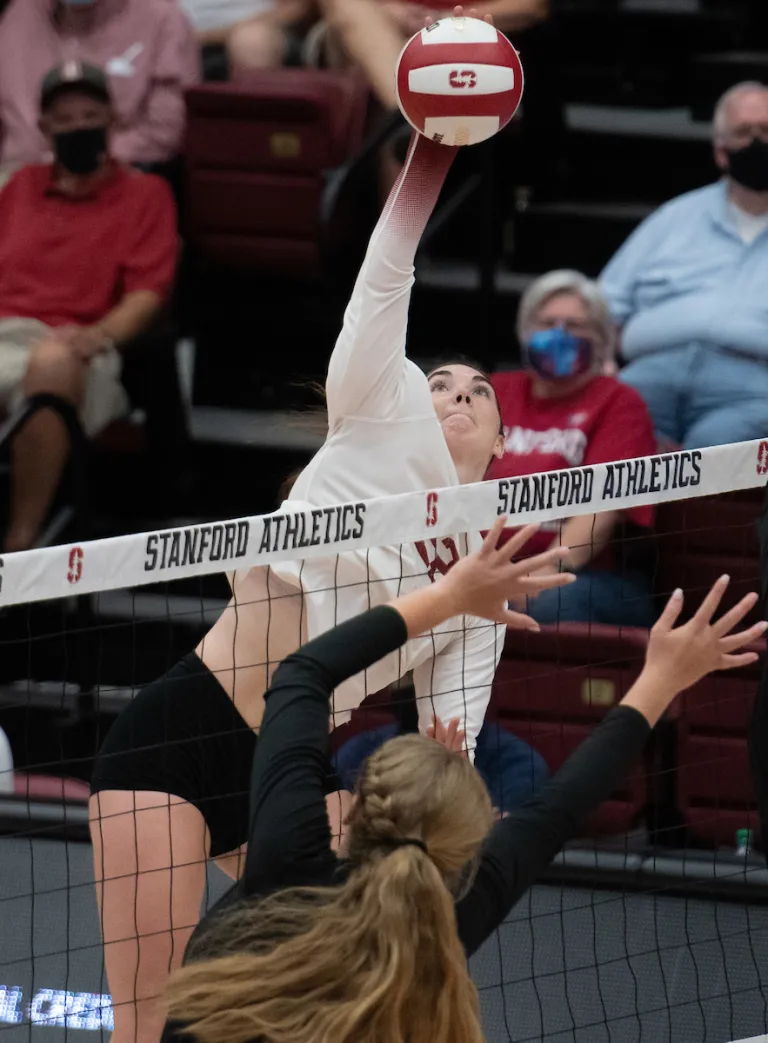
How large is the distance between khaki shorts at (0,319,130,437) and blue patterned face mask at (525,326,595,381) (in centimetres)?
147

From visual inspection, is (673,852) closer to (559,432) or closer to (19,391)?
(559,432)

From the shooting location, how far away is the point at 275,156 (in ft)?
19.8

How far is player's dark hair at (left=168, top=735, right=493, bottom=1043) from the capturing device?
199 centimetres

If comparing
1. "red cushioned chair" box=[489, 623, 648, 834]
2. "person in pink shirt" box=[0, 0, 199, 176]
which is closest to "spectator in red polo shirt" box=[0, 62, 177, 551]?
"person in pink shirt" box=[0, 0, 199, 176]

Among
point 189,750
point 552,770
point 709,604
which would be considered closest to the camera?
point 709,604

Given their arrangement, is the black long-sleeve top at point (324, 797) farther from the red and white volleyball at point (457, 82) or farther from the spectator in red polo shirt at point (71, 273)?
the spectator in red polo shirt at point (71, 273)

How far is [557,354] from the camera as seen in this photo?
4953 mm

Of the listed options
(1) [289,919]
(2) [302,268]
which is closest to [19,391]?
(2) [302,268]

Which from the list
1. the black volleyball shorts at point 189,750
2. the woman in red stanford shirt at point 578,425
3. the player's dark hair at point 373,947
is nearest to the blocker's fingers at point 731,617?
the player's dark hair at point 373,947

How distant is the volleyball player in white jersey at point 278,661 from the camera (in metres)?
2.91

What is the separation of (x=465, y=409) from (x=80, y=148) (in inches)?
116

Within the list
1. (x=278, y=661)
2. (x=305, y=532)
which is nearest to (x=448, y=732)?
(x=278, y=661)

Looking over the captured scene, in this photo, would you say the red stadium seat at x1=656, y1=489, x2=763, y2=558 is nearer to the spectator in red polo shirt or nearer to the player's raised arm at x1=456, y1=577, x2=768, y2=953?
the spectator in red polo shirt

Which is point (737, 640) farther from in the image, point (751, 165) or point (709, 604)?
point (751, 165)
